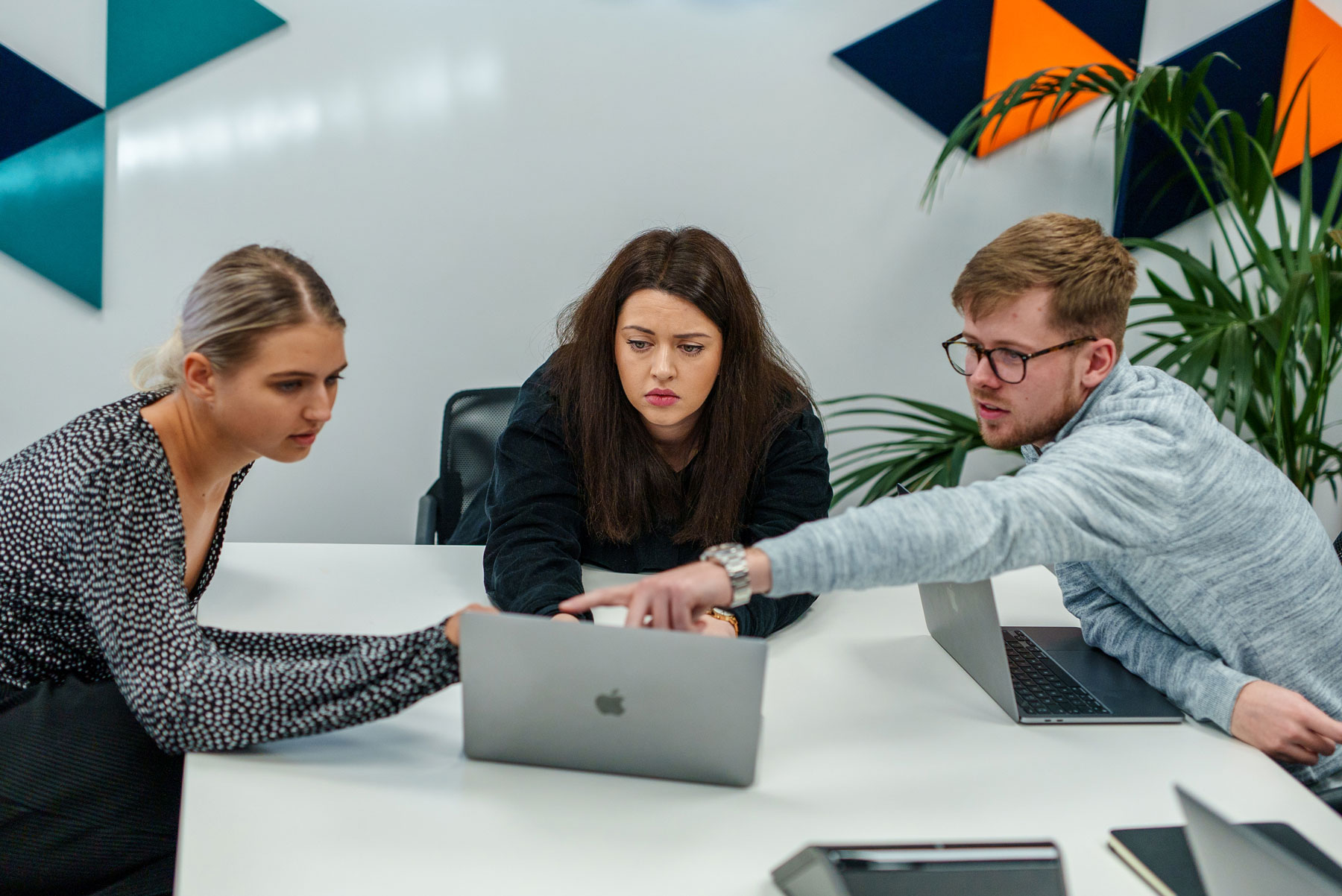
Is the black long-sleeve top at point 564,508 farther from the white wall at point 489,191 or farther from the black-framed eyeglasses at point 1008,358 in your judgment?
the white wall at point 489,191

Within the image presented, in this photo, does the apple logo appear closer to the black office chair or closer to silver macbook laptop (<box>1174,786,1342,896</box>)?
A: silver macbook laptop (<box>1174,786,1342,896</box>)

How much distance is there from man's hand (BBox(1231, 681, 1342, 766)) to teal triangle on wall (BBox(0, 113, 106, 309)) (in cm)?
293

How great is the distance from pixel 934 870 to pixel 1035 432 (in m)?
0.80

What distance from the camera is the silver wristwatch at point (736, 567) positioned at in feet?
3.85

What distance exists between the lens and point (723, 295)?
1.83 meters

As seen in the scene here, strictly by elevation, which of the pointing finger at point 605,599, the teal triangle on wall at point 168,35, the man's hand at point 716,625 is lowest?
the man's hand at point 716,625

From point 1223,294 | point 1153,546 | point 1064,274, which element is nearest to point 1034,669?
point 1153,546

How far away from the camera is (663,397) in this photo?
1.78m

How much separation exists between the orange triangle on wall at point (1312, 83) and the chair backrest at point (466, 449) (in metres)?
2.64

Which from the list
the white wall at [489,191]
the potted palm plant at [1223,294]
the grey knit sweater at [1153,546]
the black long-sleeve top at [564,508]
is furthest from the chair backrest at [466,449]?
the grey knit sweater at [1153,546]

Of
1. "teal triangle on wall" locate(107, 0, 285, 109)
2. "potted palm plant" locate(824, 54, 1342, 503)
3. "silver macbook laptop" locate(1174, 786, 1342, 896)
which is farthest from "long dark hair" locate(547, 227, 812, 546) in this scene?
"teal triangle on wall" locate(107, 0, 285, 109)

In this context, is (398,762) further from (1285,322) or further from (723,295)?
(1285,322)

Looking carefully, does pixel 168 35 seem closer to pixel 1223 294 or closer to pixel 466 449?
pixel 466 449

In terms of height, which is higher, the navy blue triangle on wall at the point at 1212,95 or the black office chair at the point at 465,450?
the navy blue triangle on wall at the point at 1212,95
